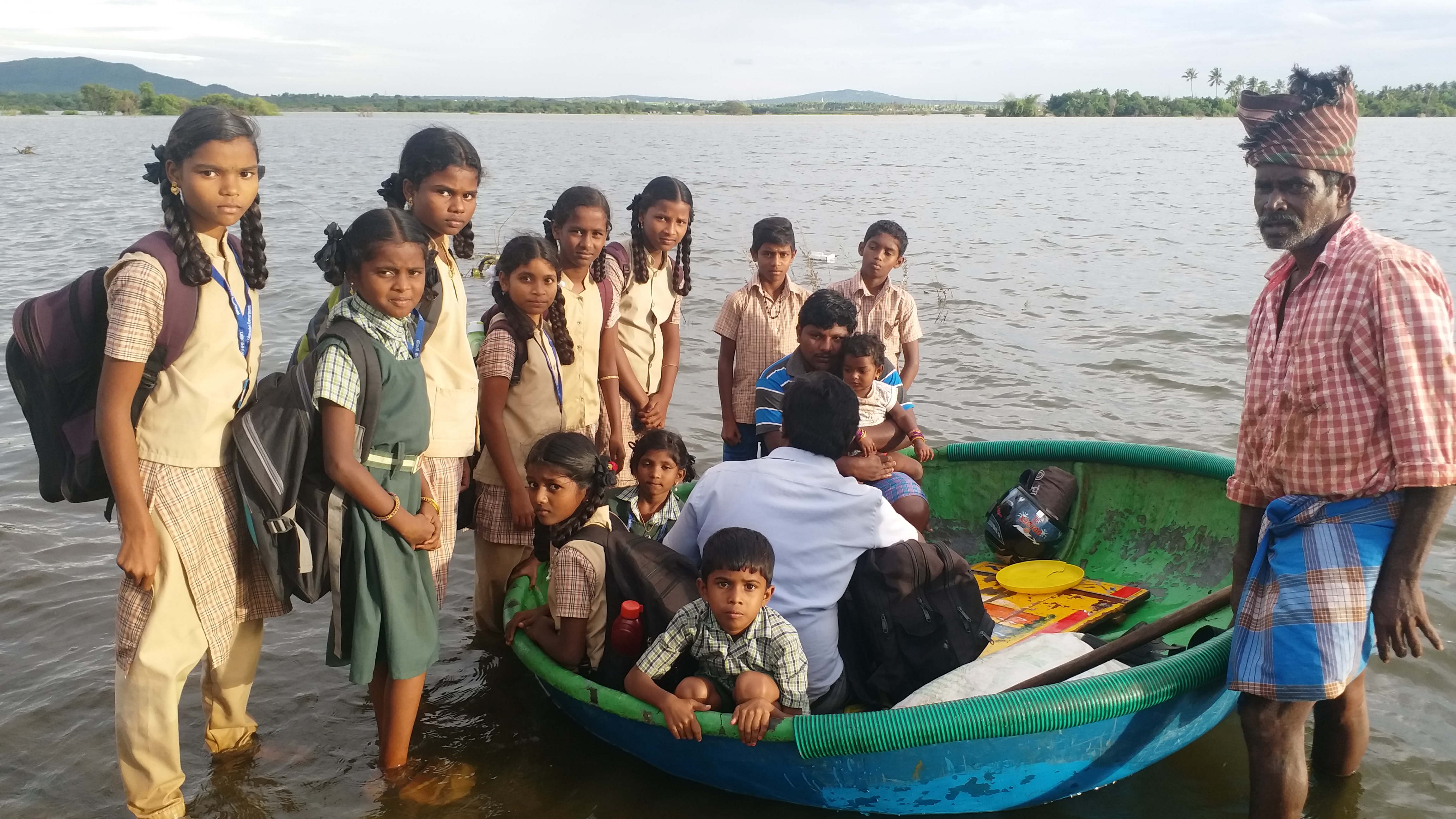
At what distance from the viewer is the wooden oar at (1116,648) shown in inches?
121

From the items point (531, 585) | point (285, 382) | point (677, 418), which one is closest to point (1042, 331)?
point (677, 418)

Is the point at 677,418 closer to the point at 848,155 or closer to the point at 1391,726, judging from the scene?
the point at 1391,726

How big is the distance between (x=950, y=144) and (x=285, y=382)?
46.0 m

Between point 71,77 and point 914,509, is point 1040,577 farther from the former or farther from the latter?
point 71,77

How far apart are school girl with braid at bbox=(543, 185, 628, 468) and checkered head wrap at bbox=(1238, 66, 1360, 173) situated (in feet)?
7.14

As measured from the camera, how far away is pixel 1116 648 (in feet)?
10.1

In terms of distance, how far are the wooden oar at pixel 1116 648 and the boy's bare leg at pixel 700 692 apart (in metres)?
0.82

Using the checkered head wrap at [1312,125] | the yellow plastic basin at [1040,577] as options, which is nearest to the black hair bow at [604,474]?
the yellow plastic basin at [1040,577]

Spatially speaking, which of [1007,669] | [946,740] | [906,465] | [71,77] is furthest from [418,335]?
[71,77]

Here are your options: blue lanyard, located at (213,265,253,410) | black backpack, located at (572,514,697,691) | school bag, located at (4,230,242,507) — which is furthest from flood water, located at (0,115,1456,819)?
blue lanyard, located at (213,265,253,410)

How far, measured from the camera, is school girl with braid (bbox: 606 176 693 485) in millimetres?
4402

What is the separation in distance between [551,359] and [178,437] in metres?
1.28

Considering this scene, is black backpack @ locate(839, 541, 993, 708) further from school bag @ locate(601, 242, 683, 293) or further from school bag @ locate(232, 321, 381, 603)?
school bag @ locate(601, 242, 683, 293)

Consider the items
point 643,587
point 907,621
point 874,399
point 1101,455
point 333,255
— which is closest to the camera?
point 333,255
